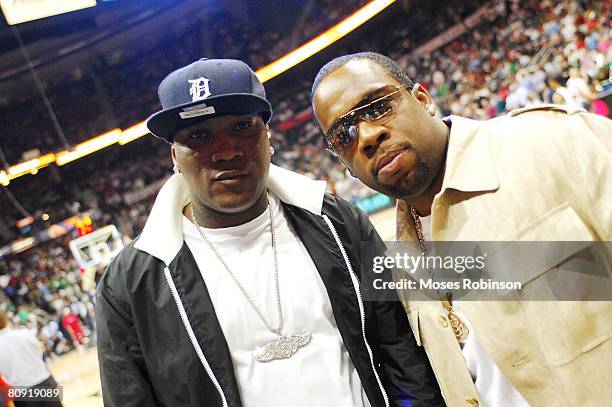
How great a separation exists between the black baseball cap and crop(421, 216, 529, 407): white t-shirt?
0.76 meters

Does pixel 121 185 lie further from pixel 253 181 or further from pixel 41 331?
pixel 253 181

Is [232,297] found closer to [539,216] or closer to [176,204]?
[176,204]

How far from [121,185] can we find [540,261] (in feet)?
56.7

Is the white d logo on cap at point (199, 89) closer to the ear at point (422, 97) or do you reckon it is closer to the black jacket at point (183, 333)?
the black jacket at point (183, 333)

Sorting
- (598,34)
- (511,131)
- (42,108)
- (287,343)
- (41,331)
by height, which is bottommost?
(287,343)

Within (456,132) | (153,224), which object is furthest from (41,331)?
(456,132)

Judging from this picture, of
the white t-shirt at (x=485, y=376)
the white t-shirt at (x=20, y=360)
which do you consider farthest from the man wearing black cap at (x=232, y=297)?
the white t-shirt at (x=20, y=360)

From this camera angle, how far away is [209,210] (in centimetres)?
173

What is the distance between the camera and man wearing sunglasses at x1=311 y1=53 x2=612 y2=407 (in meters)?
1.29

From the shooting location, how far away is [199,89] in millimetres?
1563

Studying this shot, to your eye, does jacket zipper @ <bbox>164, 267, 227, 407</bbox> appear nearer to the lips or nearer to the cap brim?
the lips

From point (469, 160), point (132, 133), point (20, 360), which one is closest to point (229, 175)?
point (469, 160)

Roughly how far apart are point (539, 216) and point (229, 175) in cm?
96

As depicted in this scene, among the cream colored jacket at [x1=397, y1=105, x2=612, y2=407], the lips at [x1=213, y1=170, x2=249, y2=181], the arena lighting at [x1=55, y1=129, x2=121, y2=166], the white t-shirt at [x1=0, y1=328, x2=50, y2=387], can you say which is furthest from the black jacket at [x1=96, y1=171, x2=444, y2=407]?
the arena lighting at [x1=55, y1=129, x2=121, y2=166]
